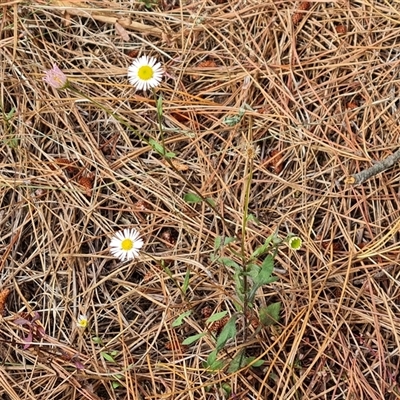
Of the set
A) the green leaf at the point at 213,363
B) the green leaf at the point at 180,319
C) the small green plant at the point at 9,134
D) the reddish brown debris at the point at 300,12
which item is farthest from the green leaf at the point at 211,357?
the reddish brown debris at the point at 300,12

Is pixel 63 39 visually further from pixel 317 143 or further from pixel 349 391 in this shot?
pixel 349 391

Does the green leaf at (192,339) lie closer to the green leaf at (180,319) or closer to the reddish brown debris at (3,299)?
the green leaf at (180,319)

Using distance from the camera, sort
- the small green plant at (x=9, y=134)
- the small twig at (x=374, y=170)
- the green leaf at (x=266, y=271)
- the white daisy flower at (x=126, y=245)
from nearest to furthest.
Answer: the green leaf at (x=266, y=271) < the white daisy flower at (x=126, y=245) < the small twig at (x=374, y=170) < the small green plant at (x=9, y=134)

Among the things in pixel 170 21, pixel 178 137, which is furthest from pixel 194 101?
pixel 170 21

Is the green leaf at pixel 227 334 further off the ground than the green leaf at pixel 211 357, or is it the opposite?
the green leaf at pixel 227 334

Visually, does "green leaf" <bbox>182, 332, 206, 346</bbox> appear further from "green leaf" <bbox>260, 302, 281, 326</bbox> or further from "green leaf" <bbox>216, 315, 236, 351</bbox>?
"green leaf" <bbox>260, 302, 281, 326</bbox>

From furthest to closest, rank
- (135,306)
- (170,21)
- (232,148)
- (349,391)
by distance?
(170,21) < (232,148) < (135,306) < (349,391)
